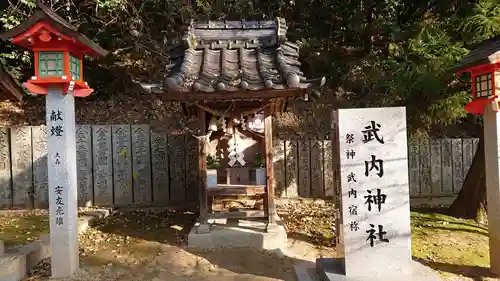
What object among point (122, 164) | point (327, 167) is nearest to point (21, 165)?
point (122, 164)

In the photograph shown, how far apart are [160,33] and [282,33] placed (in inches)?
280

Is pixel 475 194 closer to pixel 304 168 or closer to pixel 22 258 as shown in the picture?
pixel 304 168

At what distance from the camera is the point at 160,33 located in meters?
13.9

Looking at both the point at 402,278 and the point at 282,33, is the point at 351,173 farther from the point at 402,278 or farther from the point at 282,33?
the point at 282,33

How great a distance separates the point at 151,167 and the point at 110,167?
1.04 meters

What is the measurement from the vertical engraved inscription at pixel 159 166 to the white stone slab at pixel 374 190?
608 centimetres

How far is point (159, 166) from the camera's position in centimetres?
1037

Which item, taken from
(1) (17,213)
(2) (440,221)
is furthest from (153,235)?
(2) (440,221)

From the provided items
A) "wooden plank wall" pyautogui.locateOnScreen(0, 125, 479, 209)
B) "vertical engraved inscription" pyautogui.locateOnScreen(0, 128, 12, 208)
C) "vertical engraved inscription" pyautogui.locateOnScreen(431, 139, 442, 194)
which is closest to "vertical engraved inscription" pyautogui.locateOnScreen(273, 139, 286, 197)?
"wooden plank wall" pyautogui.locateOnScreen(0, 125, 479, 209)

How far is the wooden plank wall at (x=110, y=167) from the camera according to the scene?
987 centimetres

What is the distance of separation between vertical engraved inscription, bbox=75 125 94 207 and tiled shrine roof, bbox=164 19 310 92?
346 centimetres

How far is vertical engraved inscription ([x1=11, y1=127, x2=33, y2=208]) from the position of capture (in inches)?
388

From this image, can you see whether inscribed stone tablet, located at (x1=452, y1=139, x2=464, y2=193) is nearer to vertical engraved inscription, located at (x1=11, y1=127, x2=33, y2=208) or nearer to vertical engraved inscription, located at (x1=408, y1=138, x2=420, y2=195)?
vertical engraved inscription, located at (x1=408, y1=138, x2=420, y2=195)

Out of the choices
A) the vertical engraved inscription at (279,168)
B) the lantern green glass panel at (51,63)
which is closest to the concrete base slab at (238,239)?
the vertical engraved inscription at (279,168)
